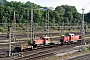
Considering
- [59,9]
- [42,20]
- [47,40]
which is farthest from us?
[59,9]

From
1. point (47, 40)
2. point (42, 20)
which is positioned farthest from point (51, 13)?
point (47, 40)

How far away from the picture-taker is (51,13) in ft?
318

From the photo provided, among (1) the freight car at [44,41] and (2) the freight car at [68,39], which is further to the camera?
(2) the freight car at [68,39]

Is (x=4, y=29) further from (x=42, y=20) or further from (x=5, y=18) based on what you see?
(x=42, y=20)

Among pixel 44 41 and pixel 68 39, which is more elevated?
pixel 44 41

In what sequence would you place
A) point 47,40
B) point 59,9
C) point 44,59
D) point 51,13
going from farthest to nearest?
point 59,9
point 51,13
point 47,40
point 44,59

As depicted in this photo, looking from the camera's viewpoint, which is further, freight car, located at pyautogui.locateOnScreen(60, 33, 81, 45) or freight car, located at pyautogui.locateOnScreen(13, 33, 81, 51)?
freight car, located at pyautogui.locateOnScreen(60, 33, 81, 45)

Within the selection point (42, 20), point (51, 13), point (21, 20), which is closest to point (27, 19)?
point (21, 20)

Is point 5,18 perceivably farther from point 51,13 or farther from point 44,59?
point 44,59

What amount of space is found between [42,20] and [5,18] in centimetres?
1576

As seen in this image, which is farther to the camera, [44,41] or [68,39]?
[68,39]

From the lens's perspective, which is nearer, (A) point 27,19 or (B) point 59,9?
(A) point 27,19

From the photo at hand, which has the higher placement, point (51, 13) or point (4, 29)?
point (51, 13)

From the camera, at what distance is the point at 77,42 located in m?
48.6
